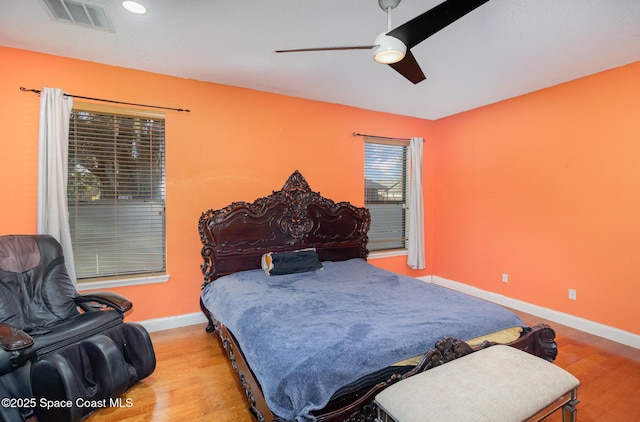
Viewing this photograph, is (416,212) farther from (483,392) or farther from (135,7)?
(135,7)

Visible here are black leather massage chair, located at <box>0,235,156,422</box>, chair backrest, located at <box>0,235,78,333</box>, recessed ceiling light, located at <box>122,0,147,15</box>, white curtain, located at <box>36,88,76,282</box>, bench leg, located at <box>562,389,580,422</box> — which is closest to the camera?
bench leg, located at <box>562,389,580,422</box>

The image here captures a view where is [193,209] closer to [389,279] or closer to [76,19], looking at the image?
[76,19]

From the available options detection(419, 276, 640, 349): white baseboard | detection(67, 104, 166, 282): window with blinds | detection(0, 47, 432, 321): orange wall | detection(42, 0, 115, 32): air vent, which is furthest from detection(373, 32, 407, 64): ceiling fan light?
detection(419, 276, 640, 349): white baseboard

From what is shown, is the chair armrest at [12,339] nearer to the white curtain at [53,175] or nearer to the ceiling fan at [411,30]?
the white curtain at [53,175]

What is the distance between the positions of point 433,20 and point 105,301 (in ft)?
9.51

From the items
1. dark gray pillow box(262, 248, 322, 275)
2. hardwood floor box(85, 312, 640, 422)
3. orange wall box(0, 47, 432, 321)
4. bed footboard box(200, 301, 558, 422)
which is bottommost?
hardwood floor box(85, 312, 640, 422)

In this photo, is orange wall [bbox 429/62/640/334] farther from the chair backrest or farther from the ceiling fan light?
the chair backrest

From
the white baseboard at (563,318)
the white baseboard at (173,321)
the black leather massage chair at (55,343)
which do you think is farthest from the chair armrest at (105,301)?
the white baseboard at (563,318)

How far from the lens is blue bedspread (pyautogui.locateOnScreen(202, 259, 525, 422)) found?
150 cm

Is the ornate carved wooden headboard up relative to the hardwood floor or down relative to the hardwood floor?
up

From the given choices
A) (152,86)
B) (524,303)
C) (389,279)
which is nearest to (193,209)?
(152,86)

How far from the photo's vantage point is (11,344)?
65.9 inches

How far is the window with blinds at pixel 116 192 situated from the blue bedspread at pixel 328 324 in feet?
2.97

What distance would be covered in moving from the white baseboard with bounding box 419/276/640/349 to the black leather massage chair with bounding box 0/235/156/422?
4.02 meters
